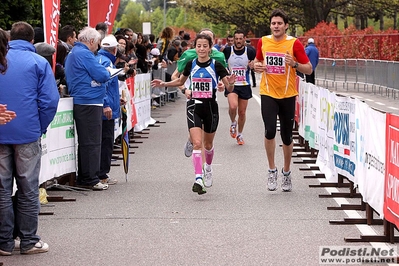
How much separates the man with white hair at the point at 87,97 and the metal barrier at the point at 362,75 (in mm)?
19136

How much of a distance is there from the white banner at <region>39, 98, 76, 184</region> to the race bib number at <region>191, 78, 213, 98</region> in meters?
1.54

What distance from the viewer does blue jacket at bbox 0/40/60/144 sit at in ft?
26.7

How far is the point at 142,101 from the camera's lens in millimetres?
20922

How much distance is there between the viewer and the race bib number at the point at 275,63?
37.9 ft

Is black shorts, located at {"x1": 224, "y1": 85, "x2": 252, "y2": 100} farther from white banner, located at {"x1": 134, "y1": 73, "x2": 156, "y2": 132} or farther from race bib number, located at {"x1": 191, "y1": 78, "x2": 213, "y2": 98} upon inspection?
race bib number, located at {"x1": 191, "y1": 78, "x2": 213, "y2": 98}

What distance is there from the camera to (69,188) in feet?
39.9

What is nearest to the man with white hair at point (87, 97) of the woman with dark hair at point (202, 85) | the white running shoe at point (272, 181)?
the woman with dark hair at point (202, 85)

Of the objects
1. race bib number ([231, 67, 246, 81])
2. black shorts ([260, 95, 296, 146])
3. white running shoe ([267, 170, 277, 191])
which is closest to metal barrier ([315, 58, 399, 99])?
race bib number ([231, 67, 246, 81])

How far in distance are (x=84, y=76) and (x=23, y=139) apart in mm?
3829

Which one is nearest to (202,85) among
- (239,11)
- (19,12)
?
(19,12)

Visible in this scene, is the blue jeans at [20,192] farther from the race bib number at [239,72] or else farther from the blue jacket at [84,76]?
the race bib number at [239,72]

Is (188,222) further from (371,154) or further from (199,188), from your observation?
(371,154)

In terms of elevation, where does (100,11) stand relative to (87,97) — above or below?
above

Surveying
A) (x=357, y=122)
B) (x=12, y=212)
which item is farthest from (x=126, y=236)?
(x=357, y=122)
